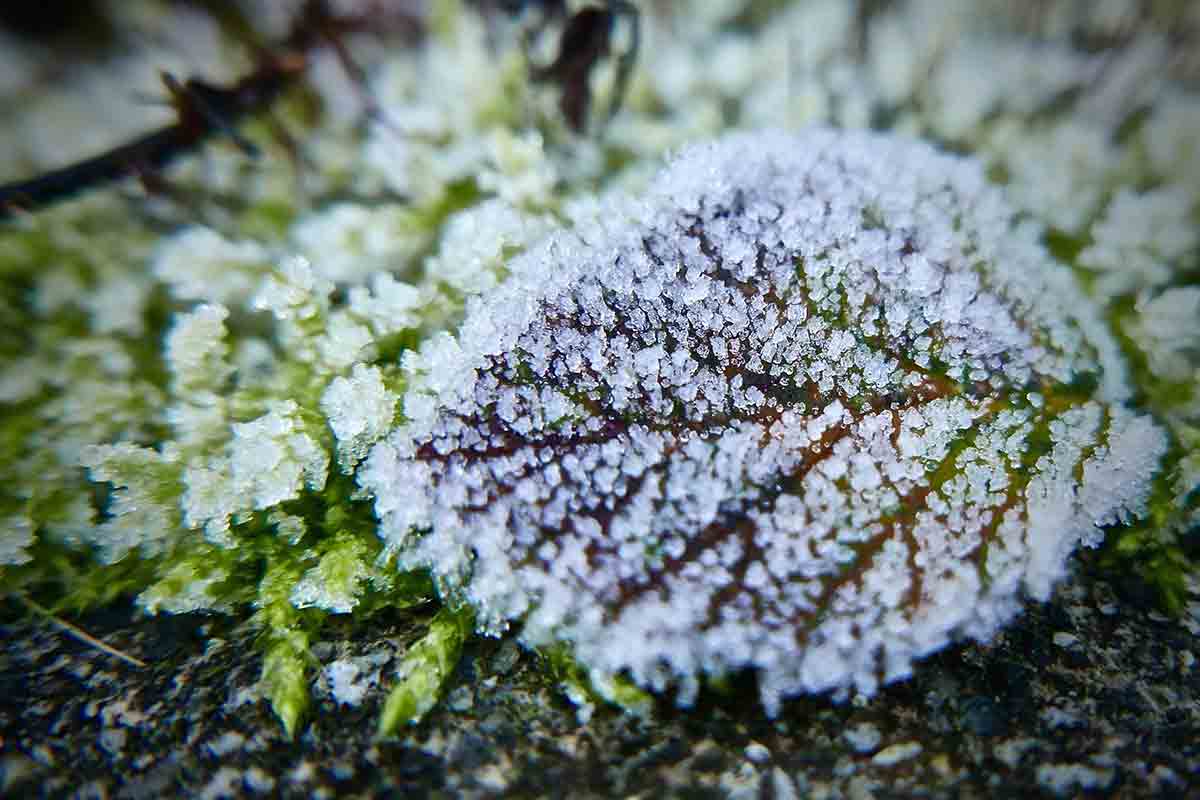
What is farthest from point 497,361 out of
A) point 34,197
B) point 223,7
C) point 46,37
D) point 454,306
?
point 46,37

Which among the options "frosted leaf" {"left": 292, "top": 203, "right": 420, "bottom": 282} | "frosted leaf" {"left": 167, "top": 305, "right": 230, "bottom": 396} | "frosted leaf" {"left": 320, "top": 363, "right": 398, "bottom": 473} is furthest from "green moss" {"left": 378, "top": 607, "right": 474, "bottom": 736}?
"frosted leaf" {"left": 292, "top": 203, "right": 420, "bottom": 282}

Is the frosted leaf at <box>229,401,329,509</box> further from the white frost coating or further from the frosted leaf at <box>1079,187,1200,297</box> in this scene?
the frosted leaf at <box>1079,187,1200,297</box>

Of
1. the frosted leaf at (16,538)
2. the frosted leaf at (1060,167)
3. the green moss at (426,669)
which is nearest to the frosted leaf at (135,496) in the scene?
the frosted leaf at (16,538)

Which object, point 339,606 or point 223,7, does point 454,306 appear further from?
point 223,7

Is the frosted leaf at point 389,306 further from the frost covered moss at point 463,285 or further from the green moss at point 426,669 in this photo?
the green moss at point 426,669

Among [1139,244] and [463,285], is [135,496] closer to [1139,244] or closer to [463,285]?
[463,285]

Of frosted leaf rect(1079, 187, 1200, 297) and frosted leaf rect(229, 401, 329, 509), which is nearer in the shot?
frosted leaf rect(229, 401, 329, 509)
